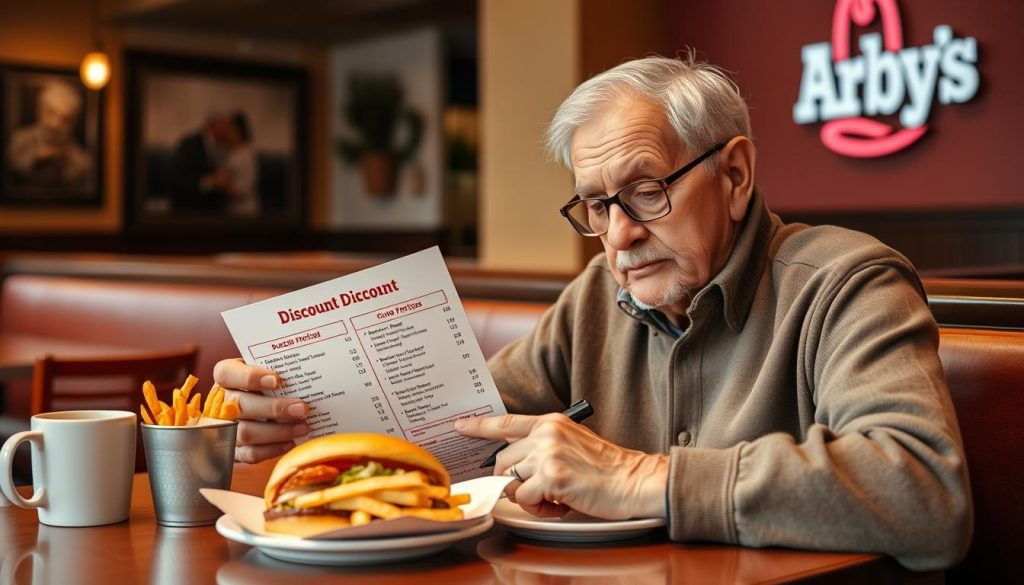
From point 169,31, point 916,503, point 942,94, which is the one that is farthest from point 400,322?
point 169,31

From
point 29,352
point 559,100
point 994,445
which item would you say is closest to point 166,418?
point 994,445

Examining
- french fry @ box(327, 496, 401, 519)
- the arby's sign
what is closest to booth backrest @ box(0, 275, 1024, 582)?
french fry @ box(327, 496, 401, 519)

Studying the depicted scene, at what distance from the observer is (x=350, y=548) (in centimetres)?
111

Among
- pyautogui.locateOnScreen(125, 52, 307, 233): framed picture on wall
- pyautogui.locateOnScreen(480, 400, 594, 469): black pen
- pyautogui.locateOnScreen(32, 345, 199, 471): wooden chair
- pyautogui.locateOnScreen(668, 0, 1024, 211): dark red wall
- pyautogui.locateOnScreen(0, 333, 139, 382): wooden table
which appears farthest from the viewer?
pyautogui.locateOnScreen(125, 52, 307, 233): framed picture on wall

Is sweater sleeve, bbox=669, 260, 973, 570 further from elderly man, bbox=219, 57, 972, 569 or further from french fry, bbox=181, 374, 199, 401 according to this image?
french fry, bbox=181, 374, 199, 401

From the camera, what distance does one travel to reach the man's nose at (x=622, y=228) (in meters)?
1.54

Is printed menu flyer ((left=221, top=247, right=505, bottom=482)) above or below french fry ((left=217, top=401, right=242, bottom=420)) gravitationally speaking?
above

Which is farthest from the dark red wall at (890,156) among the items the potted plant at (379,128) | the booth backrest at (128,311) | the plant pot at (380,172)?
the plant pot at (380,172)

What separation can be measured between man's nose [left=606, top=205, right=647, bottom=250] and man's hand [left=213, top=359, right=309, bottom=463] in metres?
0.47

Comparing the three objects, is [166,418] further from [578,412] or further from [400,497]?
[578,412]

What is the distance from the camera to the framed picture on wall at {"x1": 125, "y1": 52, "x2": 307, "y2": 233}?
10211 millimetres

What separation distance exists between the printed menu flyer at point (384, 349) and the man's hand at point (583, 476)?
174 millimetres

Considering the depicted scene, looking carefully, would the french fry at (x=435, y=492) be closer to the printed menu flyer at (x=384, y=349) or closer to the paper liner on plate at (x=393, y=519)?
the paper liner on plate at (x=393, y=519)

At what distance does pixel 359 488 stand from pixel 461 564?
0.13 meters
